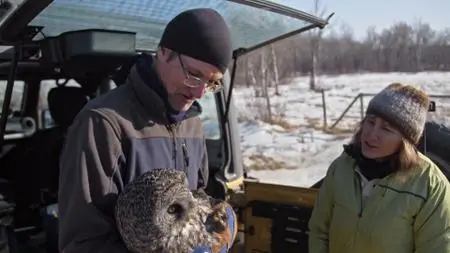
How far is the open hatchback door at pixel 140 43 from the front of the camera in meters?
2.34

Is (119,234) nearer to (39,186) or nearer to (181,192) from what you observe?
(181,192)

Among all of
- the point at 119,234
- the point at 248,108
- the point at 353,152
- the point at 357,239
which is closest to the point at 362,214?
the point at 357,239

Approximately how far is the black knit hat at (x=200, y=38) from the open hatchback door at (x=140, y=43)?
53 cm

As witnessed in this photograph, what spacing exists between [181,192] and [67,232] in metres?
0.34

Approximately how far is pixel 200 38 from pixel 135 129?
13.1 inches

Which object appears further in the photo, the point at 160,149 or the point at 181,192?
the point at 160,149

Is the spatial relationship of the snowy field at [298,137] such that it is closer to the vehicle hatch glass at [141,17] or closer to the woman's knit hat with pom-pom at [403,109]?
the woman's knit hat with pom-pom at [403,109]

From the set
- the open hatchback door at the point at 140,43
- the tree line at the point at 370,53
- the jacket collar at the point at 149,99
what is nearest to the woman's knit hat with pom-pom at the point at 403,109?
the open hatchback door at the point at 140,43

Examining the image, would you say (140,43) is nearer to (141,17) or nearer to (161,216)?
(141,17)

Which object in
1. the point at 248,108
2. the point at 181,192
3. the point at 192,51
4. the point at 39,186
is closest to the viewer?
the point at 181,192

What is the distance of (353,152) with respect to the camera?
281 cm

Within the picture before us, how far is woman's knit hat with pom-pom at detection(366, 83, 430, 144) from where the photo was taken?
2641 mm

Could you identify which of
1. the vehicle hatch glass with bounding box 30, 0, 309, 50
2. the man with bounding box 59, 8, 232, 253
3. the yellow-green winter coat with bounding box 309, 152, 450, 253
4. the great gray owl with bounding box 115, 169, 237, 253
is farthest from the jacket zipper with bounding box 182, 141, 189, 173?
the yellow-green winter coat with bounding box 309, 152, 450, 253

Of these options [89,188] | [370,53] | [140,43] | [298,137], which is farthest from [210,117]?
[370,53]
